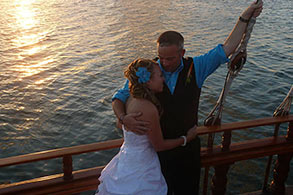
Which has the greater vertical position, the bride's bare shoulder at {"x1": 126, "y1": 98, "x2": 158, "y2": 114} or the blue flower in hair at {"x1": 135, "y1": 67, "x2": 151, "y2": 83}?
the blue flower in hair at {"x1": 135, "y1": 67, "x2": 151, "y2": 83}

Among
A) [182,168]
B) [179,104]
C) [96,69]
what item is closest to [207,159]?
[182,168]

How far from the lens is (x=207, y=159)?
2668 millimetres

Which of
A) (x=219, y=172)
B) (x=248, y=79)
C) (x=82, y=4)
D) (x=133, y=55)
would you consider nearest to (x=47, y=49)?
(x=133, y=55)

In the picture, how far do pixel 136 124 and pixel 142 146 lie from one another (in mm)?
209

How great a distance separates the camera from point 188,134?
2195 millimetres

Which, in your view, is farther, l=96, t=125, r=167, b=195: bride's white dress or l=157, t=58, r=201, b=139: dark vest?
l=157, t=58, r=201, b=139: dark vest

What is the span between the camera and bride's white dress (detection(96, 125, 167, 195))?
2.00 metres

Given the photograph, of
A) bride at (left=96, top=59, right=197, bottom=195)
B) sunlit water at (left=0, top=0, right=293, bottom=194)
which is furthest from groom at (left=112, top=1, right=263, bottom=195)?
sunlit water at (left=0, top=0, right=293, bottom=194)

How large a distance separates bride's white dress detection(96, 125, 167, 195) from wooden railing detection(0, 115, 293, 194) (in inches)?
12.2

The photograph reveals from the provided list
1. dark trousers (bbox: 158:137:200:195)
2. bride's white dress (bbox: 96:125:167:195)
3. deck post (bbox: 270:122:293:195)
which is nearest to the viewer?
bride's white dress (bbox: 96:125:167:195)

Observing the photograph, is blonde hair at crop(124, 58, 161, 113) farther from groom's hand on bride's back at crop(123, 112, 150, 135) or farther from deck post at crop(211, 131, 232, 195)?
deck post at crop(211, 131, 232, 195)

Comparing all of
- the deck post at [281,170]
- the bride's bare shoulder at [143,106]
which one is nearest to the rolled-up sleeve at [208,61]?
the bride's bare shoulder at [143,106]

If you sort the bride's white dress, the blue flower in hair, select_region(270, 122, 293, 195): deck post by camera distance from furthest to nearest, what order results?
select_region(270, 122, 293, 195): deck post → the bride's white dress → the blue flower in hair

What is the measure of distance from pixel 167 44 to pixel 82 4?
20859 mm
